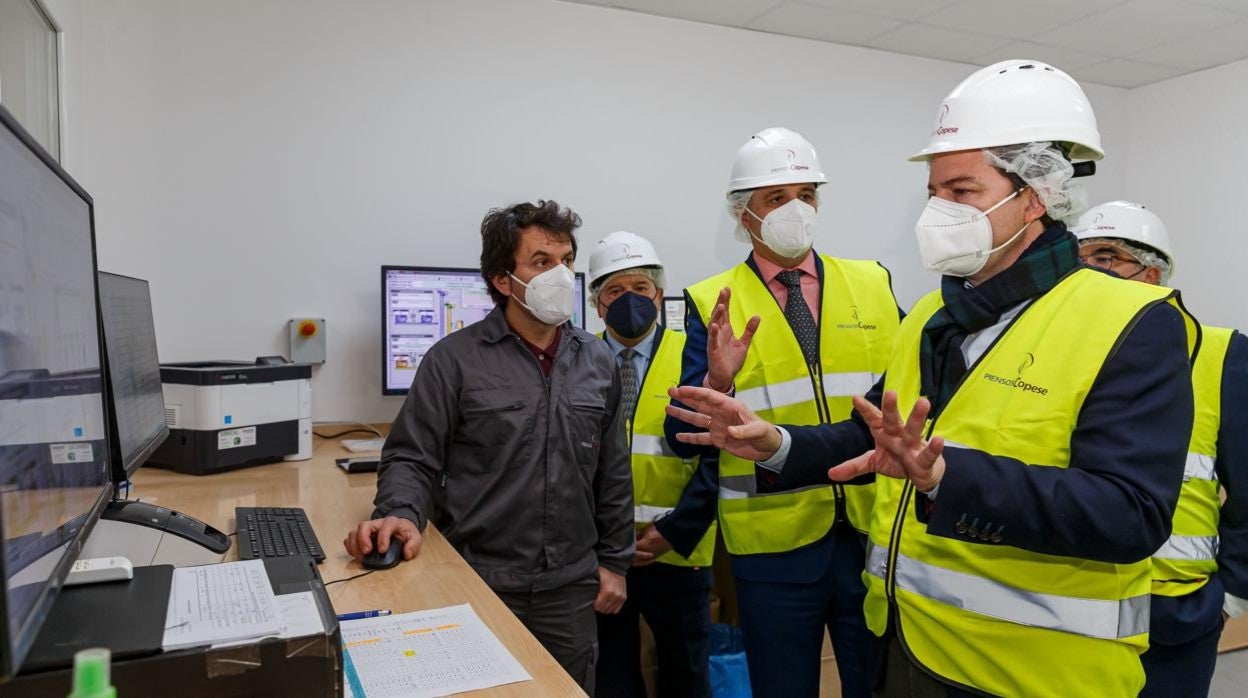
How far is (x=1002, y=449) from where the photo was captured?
1273mm

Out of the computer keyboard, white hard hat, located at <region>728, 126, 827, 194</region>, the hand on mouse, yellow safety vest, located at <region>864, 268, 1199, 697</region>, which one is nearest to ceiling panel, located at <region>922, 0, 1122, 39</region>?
white hard hat, located at <region>728, 126, 827, 194</region>

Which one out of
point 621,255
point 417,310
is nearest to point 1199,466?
point 621,255

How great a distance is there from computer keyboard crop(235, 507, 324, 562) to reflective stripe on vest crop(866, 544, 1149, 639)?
1125 mm

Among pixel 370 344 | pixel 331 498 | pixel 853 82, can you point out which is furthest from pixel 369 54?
pixel 853 82

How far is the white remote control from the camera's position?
3.14 feet

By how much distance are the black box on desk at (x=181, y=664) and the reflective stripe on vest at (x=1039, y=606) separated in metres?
0.97

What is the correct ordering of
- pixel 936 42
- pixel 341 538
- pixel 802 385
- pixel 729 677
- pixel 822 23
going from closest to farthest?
pixel 341 538 → pixel 802 385 → pixel 729 677 → pixel 822 23 → pixel 936 42

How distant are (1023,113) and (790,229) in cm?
79

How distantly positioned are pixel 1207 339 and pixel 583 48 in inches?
104

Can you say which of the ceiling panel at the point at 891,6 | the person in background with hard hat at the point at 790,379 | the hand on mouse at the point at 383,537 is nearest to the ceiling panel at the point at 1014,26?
the ceiling panel at the point at 891,6

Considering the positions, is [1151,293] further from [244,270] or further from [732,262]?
[244,270]

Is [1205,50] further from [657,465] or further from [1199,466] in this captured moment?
[657,465]

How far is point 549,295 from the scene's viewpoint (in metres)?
1.96

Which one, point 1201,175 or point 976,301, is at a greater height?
point 1201,175
